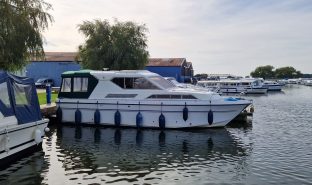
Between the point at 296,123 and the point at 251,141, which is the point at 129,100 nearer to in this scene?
the point at 251,141

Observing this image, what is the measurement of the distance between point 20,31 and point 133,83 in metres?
7.11

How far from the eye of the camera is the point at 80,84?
80.4 feet

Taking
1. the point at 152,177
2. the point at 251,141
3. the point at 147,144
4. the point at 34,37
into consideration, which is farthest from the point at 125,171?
the point at 34,37

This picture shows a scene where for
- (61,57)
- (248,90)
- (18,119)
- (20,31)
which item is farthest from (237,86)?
(18,119)

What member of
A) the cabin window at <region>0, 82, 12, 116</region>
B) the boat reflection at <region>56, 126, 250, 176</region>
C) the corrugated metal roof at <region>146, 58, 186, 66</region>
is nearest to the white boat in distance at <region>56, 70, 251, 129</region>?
the boat reflection at <region>56, 126, 250, 176</region>

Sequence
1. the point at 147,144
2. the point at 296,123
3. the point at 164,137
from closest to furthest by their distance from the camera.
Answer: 1. the point at 147,144
2. the point at 164,137
3. the point at 296,123

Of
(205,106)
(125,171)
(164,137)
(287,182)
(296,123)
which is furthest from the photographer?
(296,123)

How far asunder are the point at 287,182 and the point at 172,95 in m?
11.2

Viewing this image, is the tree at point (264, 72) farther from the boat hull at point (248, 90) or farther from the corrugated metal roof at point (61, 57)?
the corrugated metal roof at point (61, 57)

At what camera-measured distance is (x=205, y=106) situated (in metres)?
22.4

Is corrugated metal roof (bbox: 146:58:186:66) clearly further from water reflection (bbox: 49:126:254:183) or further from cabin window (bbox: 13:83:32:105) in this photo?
cabin window (bbox: 13:83:32:105)

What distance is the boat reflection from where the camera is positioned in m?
14.5

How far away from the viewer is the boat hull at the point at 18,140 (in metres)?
13.5

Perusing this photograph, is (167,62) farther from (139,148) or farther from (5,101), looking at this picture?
(5,101)
